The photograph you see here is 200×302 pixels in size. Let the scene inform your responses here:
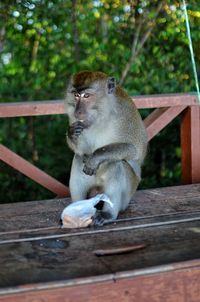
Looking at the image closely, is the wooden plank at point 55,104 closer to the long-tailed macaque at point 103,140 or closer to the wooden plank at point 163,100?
the wooden plank at point 163,100

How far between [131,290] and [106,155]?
45.2 inches

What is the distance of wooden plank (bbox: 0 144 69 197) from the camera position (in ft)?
13.5

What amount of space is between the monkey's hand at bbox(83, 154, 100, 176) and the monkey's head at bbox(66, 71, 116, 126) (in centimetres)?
21

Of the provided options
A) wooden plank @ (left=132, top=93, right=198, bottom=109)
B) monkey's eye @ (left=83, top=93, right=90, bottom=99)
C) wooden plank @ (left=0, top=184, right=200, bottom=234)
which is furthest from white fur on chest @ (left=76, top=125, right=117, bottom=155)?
wooden plank @ (left=132, top=93, right=198, bottom=109)

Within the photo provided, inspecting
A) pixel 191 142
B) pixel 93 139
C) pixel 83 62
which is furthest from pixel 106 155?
pixel 83 62

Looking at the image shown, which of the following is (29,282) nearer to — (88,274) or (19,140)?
(88,274)

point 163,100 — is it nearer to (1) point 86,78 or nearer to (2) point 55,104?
(2) point 55,104

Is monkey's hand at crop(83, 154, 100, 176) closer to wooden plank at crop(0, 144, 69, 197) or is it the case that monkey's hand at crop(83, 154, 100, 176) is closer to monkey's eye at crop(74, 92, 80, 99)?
monkey's eye at crop(74, 92, 80, 99)

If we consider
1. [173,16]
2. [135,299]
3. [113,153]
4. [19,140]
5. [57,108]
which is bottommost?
[135,299]

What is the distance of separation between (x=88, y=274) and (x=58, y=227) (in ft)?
2.83

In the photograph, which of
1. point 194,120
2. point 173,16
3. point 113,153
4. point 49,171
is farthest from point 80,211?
point 173,16

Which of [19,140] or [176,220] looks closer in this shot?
[176,220]

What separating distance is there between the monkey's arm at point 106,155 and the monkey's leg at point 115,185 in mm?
42

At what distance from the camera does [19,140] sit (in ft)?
21.5
